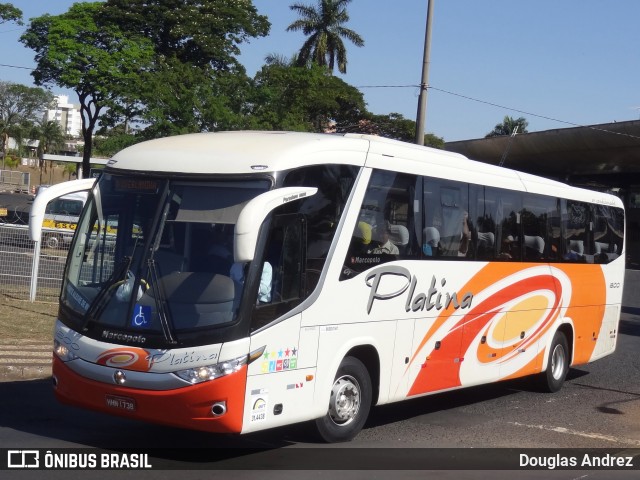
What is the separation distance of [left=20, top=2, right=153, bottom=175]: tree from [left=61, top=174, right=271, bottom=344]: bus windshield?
37.3 metres

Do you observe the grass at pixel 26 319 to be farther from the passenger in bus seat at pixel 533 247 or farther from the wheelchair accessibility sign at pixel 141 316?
the passenger in bus seat at pixel 533 247

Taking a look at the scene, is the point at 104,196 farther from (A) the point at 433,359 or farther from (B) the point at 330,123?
(B) the point at 330,123

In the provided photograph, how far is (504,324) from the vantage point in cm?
1245

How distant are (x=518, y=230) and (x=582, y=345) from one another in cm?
318

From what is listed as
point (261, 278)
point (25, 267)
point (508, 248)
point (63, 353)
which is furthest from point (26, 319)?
point (261, 278)

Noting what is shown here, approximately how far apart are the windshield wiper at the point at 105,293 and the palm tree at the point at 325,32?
53381mm

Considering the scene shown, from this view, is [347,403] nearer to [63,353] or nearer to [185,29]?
[63,353]

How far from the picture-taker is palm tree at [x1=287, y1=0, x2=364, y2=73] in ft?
199

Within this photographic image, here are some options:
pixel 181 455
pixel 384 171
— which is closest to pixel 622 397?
pixel 384 171

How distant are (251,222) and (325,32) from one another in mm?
55465

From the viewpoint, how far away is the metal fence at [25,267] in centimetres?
1877

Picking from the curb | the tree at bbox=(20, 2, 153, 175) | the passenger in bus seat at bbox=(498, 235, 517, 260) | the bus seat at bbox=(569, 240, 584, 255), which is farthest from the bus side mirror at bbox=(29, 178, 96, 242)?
the tree at bbox=(20, 2, 153, 175)

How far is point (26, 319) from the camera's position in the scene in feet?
54.2

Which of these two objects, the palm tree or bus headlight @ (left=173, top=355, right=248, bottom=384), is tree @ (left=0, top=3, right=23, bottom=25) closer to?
the palm tree
